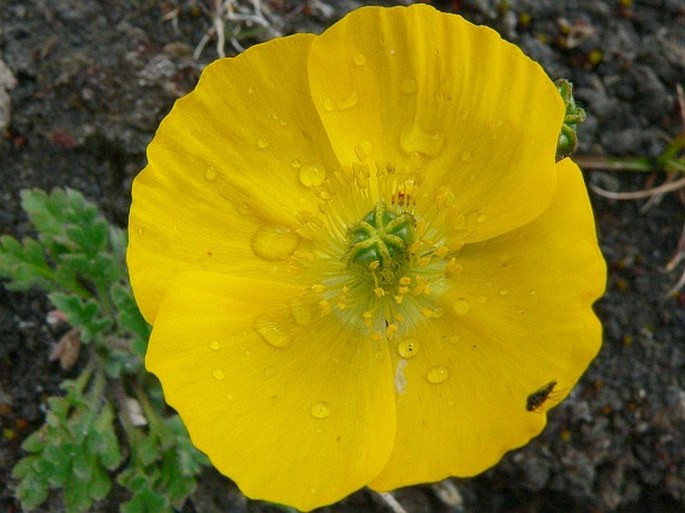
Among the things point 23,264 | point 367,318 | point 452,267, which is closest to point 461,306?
point 452,267

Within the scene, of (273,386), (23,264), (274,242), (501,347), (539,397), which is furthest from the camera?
(23,264)

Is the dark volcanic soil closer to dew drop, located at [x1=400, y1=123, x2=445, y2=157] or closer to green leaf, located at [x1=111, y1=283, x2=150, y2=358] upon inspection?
green leaf, located at [x1=111, y1=283, x2=150, y2=358]

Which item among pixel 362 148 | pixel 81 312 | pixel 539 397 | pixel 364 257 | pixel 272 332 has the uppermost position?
pixel 362 148

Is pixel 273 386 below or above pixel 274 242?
below

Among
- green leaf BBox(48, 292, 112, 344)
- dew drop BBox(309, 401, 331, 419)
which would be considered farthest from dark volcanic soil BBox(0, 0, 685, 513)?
dew drop BBox(309, 401, 331, 419)

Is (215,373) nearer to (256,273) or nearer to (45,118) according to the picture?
(256,273)

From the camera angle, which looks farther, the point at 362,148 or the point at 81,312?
the point at 81,312

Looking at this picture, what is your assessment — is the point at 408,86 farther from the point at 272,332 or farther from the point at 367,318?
the point at 272,332
